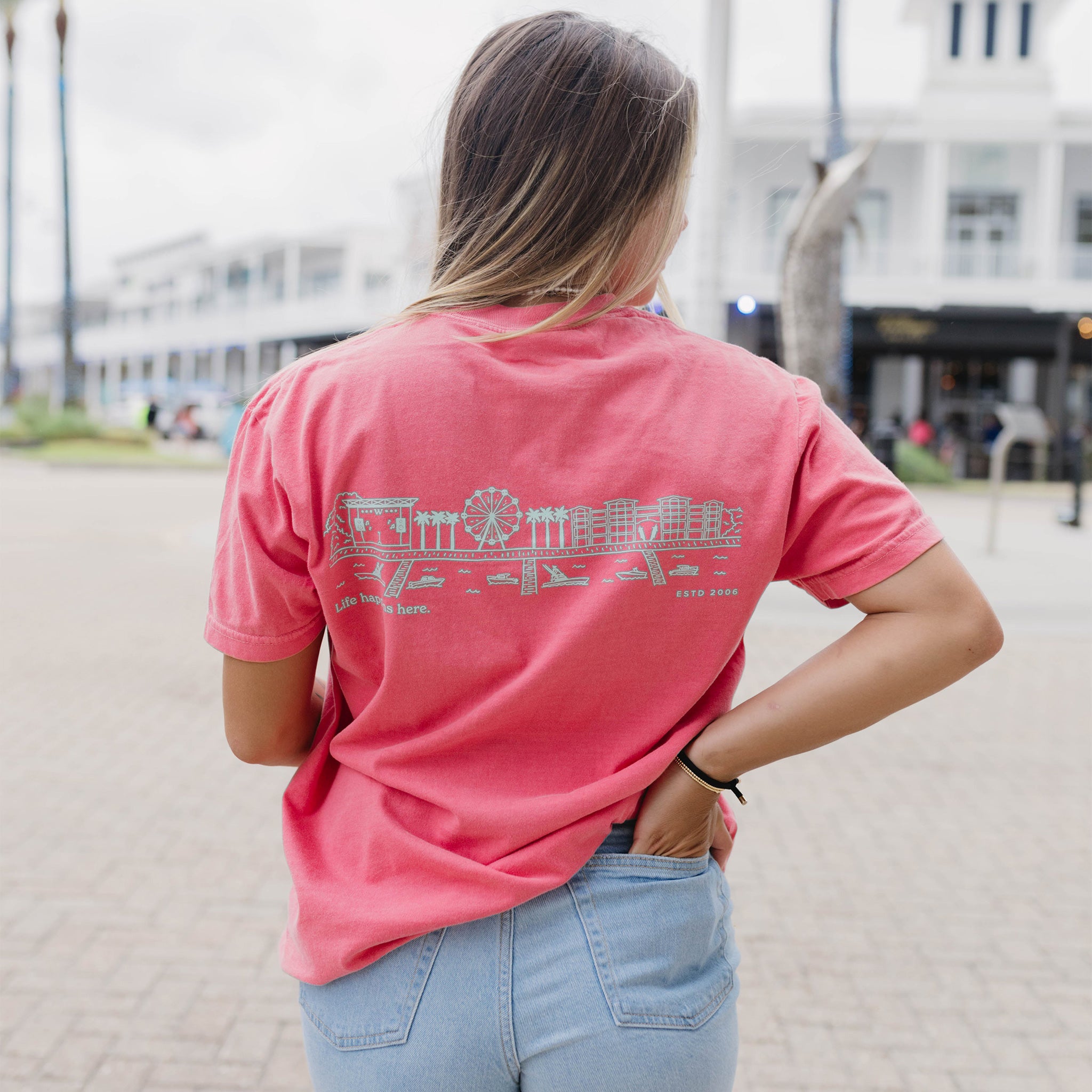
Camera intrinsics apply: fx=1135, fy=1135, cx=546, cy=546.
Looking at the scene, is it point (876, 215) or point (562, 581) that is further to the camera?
point (876, 215)

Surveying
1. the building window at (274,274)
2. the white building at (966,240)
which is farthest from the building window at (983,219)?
the building window at (274,274)

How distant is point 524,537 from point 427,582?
11cm

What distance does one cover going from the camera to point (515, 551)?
1099 mm

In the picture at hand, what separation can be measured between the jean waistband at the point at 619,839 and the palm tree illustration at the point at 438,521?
35cm

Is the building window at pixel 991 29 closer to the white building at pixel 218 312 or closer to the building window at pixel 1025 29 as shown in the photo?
Result: the building window at pixel 1025 29

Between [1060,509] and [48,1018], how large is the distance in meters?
18.5

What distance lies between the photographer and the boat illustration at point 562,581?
1.11m

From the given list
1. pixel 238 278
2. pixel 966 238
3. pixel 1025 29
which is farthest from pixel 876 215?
pixel 238 278

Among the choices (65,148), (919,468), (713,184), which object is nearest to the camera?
(713,184)

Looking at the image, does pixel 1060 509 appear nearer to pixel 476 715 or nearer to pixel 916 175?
pixel 916 175

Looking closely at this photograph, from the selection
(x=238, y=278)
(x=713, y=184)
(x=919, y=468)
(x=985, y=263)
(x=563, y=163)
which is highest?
(x=238, y=278)

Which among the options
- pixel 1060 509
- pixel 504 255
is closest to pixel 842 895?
pixel 504 255

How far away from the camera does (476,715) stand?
43.9 inches

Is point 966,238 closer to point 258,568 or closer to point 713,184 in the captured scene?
point 713,184
